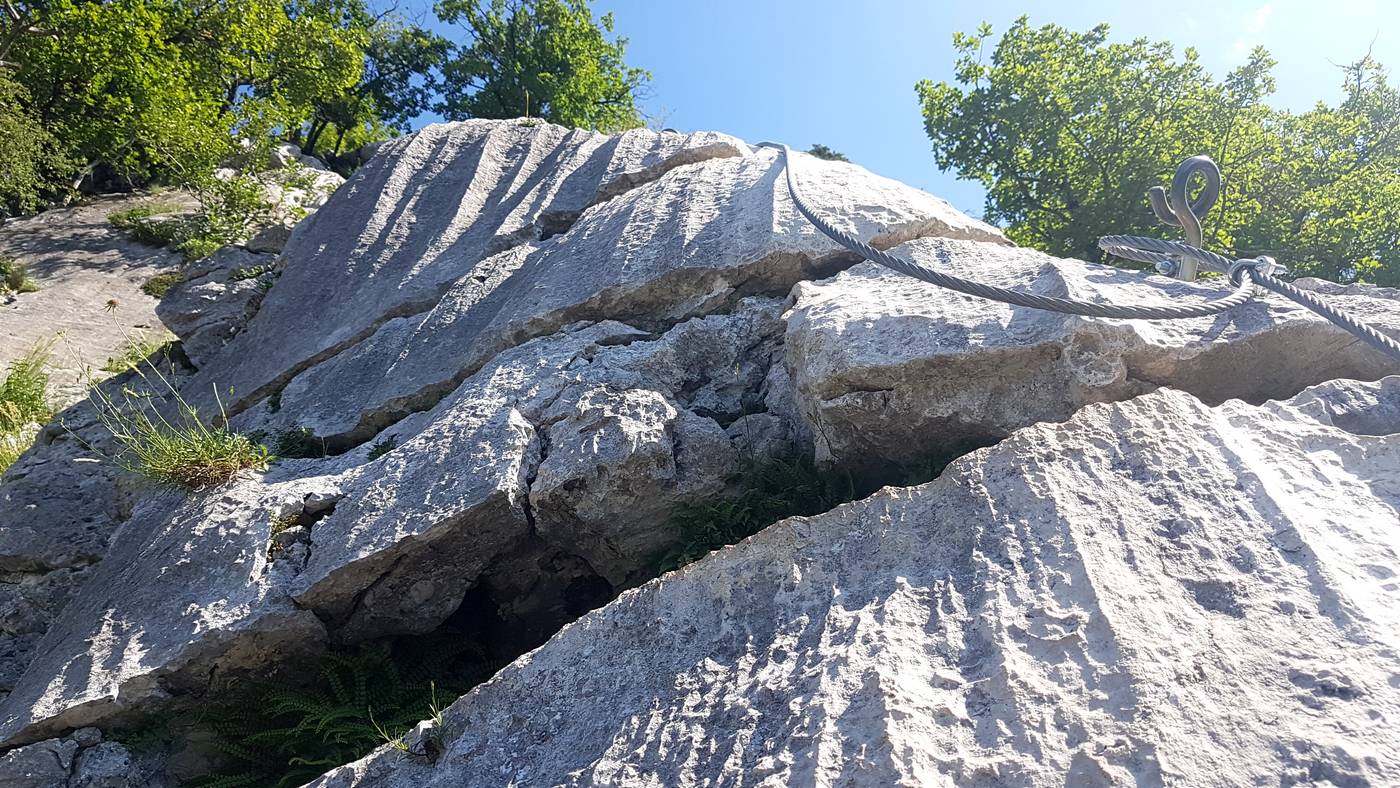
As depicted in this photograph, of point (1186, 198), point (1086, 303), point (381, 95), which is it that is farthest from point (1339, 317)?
point (381, 95)

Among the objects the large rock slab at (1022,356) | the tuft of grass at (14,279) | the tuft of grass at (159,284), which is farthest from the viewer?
the tuft of grass at (159,284)

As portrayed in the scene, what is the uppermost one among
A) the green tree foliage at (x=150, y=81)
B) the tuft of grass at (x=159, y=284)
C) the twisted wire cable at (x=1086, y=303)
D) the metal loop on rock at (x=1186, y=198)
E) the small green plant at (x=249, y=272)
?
the green tree foliage at (x=150, y=81)

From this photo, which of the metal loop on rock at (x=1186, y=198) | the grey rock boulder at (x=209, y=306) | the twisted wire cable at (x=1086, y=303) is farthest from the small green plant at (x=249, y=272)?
the metal loop on rock at (x=1186, y=198)

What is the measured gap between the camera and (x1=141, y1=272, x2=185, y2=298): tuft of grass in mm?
10938

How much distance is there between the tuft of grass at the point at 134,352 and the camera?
7117 mm

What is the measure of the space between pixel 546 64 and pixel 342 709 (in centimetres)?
2205

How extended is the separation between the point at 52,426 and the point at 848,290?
636cm

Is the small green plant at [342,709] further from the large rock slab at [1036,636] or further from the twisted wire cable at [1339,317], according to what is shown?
the twisted wire cable at [1339,317]

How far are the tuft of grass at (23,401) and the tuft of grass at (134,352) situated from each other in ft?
2.03

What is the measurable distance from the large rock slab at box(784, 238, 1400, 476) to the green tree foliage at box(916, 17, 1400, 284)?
1126cm

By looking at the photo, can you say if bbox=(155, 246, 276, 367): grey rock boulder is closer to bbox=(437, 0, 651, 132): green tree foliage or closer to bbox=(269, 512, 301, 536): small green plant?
bbox=(269, 512, 301, 536): small green plant

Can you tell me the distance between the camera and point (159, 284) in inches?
437

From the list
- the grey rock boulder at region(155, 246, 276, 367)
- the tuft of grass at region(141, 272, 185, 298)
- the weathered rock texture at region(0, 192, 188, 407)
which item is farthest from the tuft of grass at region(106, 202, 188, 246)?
the grey rock boulder at region(155, 246, 276, 367)

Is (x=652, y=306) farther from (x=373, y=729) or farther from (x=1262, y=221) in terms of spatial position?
(x=1262, y=221)
